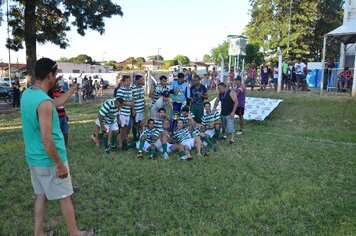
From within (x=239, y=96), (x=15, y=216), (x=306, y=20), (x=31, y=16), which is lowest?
(x=15, y=216)

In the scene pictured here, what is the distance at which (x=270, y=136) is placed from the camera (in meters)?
9.77

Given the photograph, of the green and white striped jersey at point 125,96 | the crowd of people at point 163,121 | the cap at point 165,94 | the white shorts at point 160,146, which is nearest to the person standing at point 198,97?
the crowd of people at point 163,121

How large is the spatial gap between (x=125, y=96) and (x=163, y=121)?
1068 millimetres

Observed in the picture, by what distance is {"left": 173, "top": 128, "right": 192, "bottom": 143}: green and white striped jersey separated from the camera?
7.60m

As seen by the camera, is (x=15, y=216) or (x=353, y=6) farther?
(x=353, y=6)

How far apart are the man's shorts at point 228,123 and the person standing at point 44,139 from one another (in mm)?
5991

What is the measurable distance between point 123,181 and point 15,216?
5.77 feet

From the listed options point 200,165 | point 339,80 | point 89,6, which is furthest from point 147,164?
point 89,6

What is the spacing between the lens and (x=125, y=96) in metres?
7.89

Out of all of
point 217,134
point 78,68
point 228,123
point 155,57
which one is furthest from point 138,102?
point 155,57

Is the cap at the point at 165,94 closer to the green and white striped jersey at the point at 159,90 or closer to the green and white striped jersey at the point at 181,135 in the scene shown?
the green and white striped jersey at the point at 159,90

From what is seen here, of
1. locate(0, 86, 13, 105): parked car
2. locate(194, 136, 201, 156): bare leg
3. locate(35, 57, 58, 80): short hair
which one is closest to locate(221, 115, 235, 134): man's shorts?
locate(194, 136, 201, 156): bare leg

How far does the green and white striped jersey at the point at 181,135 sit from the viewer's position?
299 inches

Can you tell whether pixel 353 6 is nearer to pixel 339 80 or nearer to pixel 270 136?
pixel 339 80
